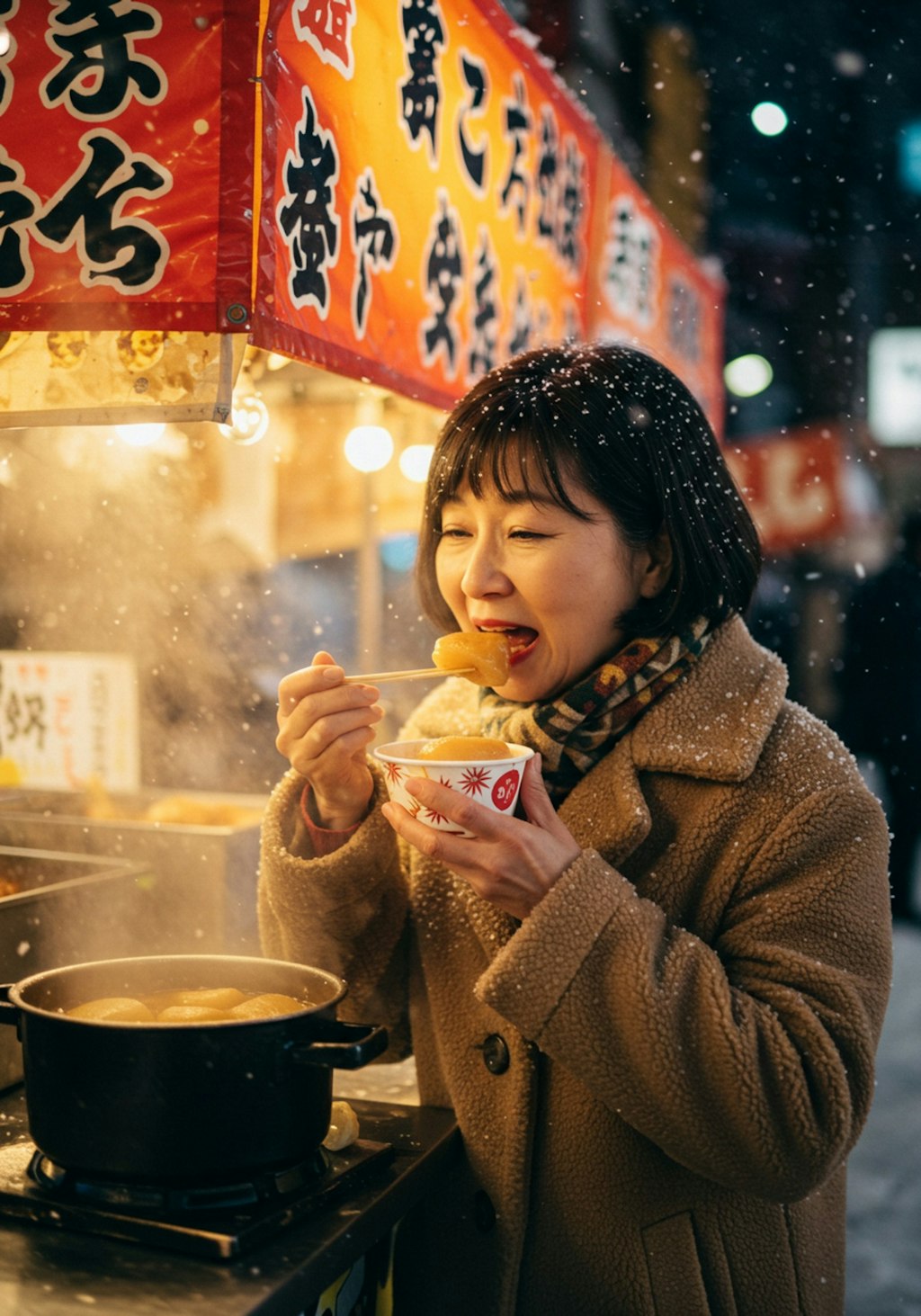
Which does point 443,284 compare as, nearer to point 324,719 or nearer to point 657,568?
point 657,568

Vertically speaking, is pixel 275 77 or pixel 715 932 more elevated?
pixel 275 77

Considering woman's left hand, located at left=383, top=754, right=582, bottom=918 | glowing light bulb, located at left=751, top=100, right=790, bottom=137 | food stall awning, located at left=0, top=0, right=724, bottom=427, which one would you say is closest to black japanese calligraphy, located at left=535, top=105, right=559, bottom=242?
food stall awning, located at left=0, top=0, right=724, bottom=427

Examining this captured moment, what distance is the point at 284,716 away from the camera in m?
2.02

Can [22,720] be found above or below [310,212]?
below

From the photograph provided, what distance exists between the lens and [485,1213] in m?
2.05

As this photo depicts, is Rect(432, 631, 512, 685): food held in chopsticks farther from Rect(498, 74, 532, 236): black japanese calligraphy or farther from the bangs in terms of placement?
Rect(498, 74, 532, 236): black japanese calligraphy

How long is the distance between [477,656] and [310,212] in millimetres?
960

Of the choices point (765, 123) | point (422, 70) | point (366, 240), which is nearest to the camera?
point (366, 240)

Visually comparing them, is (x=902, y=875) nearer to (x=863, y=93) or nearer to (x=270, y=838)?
(x=270, y=838)

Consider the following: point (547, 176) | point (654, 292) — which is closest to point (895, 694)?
point (654, 292)

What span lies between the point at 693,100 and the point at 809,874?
411 inches

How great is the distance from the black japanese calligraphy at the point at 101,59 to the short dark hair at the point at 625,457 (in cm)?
81

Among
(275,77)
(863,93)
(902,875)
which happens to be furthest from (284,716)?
(863,93)

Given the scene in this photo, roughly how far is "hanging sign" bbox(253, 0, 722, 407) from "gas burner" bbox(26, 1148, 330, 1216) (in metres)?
1.41
